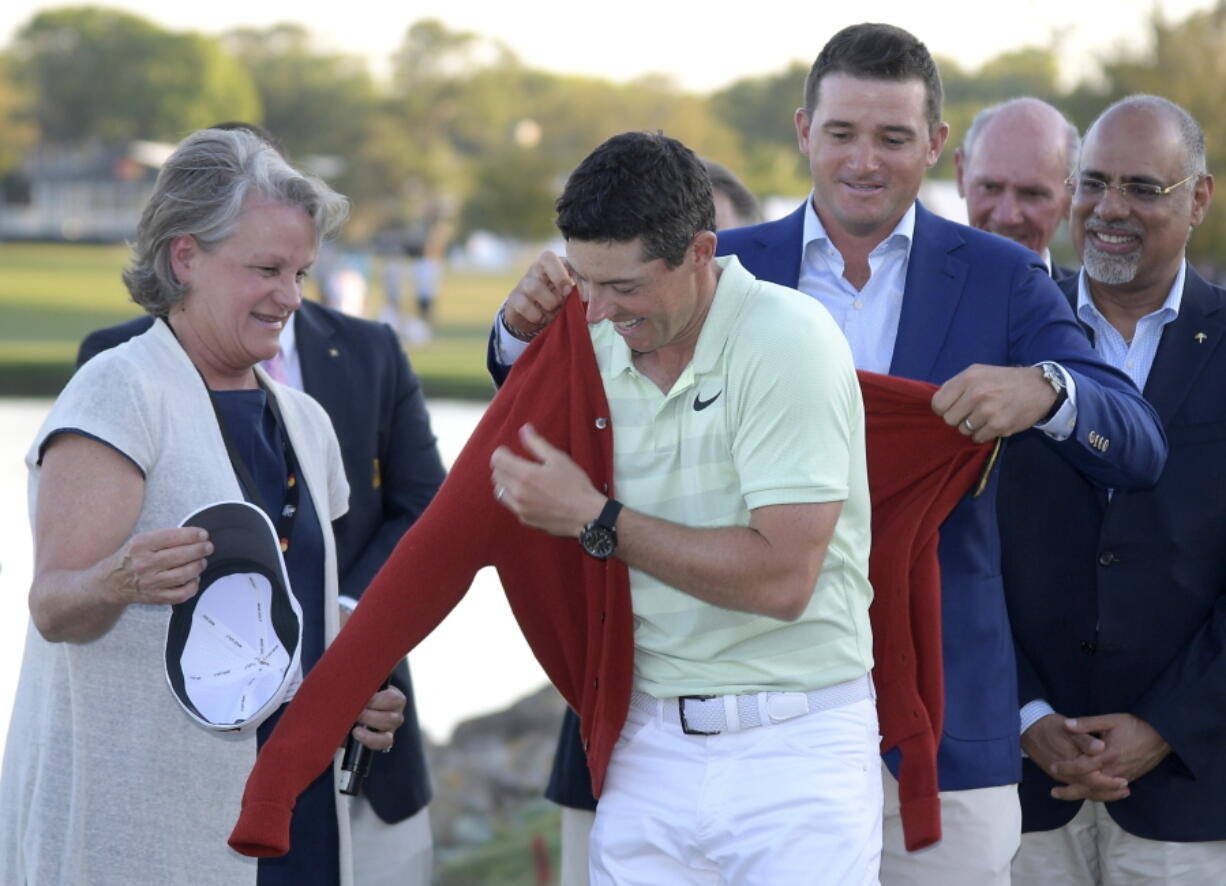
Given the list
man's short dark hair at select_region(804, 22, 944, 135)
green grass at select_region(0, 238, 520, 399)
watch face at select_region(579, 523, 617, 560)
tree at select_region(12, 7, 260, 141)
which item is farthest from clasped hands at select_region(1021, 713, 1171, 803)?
tree at select_region(12, 7, 260, 141)

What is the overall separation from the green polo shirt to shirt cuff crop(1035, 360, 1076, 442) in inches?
20.5

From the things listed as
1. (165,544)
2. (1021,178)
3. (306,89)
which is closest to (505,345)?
(165,544)

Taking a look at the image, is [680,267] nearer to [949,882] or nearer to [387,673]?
[387,673]

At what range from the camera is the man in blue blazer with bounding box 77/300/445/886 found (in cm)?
441

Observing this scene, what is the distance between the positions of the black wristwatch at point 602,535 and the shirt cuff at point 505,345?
2.79 ft

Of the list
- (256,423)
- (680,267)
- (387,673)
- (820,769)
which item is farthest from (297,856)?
(680,267)

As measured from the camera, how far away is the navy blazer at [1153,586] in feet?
13.1

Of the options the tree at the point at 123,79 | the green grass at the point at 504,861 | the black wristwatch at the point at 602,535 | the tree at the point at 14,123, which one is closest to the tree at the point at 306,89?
the tree at the point at 123,79

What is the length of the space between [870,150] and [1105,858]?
2.02 metres

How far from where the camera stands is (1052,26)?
109 feet

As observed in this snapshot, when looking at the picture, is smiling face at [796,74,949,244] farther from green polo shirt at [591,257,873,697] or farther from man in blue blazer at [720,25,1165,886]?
green polo shirt at [591,257,873,697]

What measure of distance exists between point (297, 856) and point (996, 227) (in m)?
3.22

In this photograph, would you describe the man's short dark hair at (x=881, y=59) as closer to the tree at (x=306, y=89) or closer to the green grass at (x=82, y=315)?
A: the green grass at (x=82, y=315)

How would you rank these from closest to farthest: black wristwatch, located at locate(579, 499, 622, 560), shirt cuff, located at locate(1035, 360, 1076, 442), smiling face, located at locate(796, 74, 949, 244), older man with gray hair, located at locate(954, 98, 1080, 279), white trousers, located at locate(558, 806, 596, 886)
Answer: black wristwatch, located at locate(579, 499, 622, 560), shirt cuff, located at locate(1035, 360, 1076, 442), smiling face, located at locate(796, 74, 949, 244), white trousers, located at locate(558, 806, 596, 886), older man with gray hair, located at locate(954, 98, 1080, 279)
